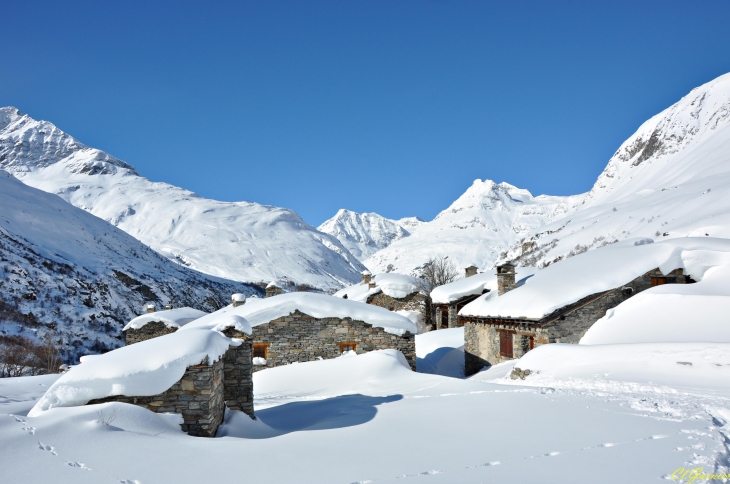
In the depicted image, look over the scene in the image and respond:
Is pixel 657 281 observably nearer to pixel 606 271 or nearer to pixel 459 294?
pixel 606 271

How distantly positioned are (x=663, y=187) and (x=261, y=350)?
5865cm

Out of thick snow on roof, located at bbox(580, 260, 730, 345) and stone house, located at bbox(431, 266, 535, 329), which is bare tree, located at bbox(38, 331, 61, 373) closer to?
stone house, located at bbox(431, 266, 535, 329)

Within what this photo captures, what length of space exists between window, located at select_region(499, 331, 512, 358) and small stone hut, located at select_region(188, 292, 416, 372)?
4010 millimetres

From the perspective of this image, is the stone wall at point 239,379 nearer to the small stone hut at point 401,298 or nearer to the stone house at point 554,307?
the stone house at point 554,307

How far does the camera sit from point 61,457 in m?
4.53

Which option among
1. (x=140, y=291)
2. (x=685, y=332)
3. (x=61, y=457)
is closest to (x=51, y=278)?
(x=140, y=291)

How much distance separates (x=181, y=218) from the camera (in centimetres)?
11369

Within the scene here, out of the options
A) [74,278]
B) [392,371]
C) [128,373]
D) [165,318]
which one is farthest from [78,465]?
[74,278]

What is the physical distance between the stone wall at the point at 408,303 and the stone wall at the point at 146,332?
14.8 metres

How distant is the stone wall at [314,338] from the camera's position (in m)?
15.7

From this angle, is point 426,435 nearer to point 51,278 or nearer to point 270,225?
point 51,278

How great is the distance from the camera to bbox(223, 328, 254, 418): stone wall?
8.62 m

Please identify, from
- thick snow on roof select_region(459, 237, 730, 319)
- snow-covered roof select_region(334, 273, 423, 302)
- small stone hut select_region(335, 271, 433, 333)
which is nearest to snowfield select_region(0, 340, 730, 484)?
thick snow on roof select_region(459, 237, 730, 319)

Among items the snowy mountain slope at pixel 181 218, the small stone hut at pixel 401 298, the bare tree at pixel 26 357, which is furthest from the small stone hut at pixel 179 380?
the snowy mountain slope at pixel 181 218
